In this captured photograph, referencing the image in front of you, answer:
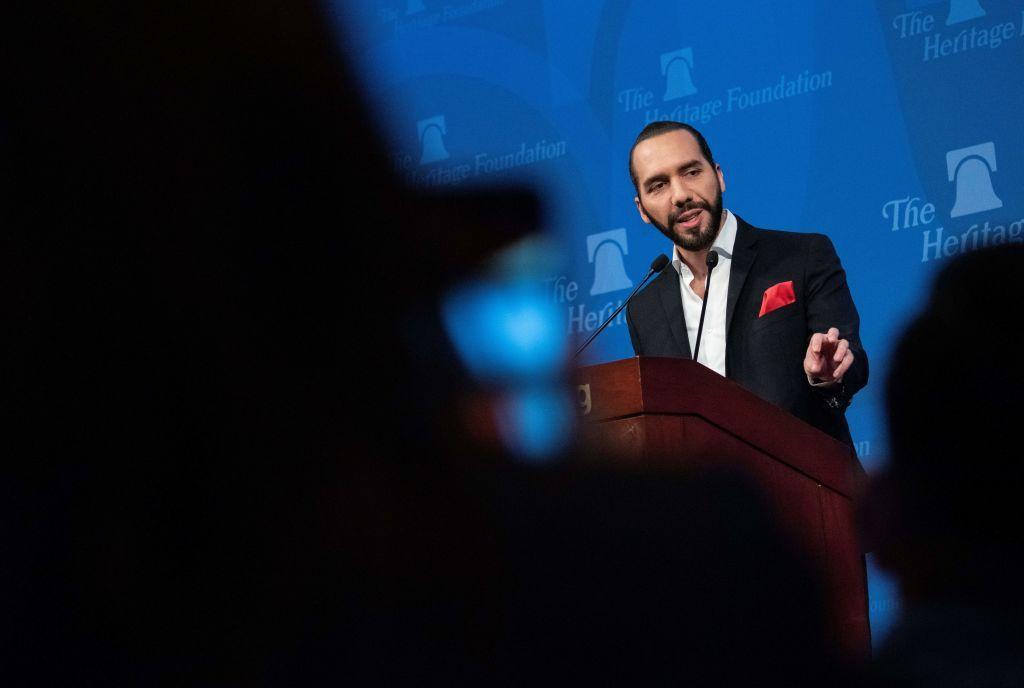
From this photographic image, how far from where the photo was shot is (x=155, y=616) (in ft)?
1.64

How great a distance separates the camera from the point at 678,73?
4020mm

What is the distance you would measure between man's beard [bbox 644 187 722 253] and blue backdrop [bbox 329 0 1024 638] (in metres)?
0.37

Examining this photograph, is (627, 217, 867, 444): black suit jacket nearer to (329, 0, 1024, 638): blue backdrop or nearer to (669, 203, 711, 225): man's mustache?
(669, 203, 711, 225): man's mustache

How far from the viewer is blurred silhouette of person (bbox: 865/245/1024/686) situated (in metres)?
2.54

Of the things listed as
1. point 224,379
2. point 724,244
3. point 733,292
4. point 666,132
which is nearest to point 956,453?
point 733,292

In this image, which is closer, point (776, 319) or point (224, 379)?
point (224, 379)

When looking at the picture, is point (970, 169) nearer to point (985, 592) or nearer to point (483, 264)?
point (985, 592)

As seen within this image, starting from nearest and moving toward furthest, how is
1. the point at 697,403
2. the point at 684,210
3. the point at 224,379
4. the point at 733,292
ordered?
the point at 224,379, the point at 697,403, the point at 733,292, the point at 684,210

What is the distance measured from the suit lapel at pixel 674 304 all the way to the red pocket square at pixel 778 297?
0.23 metres

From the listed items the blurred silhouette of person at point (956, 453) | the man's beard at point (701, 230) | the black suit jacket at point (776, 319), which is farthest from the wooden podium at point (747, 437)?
the man's beard at point (701, 230)

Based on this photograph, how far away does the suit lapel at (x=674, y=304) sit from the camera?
3.16 m

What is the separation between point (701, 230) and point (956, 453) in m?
0.96

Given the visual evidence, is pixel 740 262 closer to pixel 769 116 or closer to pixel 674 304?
pixel 674 304

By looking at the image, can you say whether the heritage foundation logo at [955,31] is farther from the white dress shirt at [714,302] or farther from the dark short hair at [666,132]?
the white dress shirt at [714,302]
